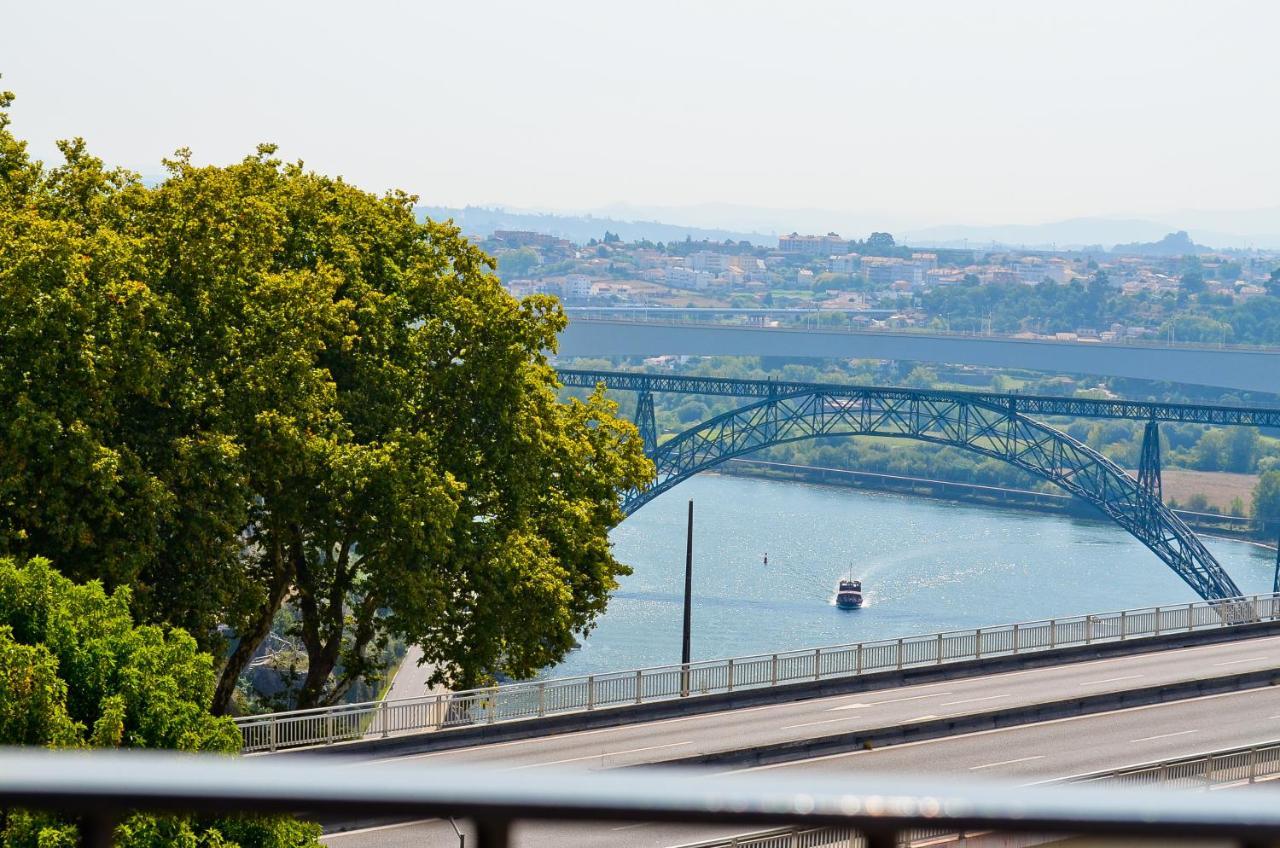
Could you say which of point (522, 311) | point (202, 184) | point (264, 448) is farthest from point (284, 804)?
point (522, 311)

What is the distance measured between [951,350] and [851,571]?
46.6m

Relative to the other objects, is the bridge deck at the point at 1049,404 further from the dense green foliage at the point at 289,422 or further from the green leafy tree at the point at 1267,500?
the dense green foliage at the point at 289,422

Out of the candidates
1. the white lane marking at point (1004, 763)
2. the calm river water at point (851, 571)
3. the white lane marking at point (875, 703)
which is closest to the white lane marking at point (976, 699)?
the white lane marking at point (875, 703)

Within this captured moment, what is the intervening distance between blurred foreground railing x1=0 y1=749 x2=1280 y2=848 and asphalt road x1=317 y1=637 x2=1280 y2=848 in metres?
16.7

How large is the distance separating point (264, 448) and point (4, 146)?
276 inches

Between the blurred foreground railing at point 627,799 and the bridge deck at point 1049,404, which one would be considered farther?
the bridge deck at point 1049,404

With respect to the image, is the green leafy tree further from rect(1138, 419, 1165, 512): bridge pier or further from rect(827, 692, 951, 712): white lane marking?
rect(827, 692, 951, 712): white lane marking

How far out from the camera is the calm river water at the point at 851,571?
75.5 meters

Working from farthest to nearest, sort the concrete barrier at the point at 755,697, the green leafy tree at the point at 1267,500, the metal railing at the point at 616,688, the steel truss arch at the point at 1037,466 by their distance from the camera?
the green leafy tree at the point at 1267,500
the steel truss arch at the point at 1037,466
the concrete barrier at the point at 755,697
the metal railing at the point at 616,688

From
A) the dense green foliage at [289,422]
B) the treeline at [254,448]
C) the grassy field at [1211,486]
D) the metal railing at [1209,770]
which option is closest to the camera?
the treeline at [254,448]

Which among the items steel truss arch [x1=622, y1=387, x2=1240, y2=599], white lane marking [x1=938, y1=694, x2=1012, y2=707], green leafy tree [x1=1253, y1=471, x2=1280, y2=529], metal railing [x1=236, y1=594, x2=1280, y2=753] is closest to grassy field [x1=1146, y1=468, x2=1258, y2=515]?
green leafy tree [x1=1253, y1=471, x2=1280, y2=529]

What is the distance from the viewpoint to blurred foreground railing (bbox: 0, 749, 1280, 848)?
6.03 ft

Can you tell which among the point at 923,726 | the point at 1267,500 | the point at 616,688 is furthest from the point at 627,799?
the point at 1267,500

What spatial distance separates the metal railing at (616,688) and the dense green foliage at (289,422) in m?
1.57
